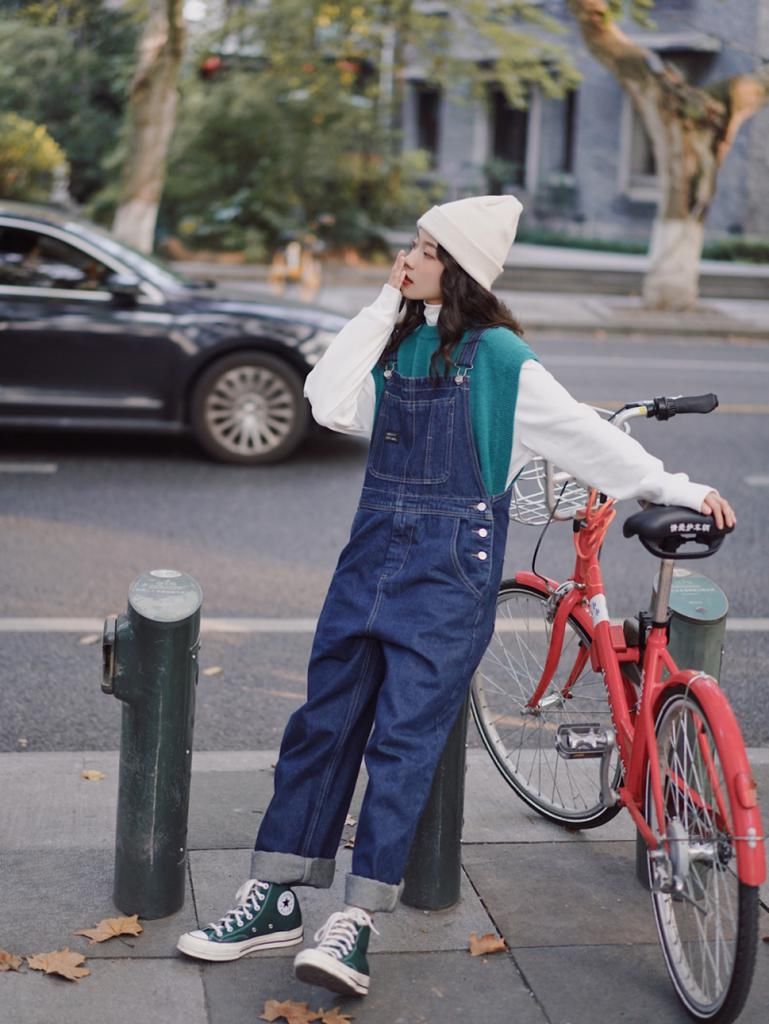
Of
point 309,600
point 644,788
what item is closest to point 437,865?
point 644,788

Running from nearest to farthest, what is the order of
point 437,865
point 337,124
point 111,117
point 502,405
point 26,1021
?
1. point 26,1021
2. point 502,405
3. point 437,865
4. point 337,124
5. point 111,117

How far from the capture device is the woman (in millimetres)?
3342

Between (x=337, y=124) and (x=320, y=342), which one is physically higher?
(x=337, y=124)

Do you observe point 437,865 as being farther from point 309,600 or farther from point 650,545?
point 309,600

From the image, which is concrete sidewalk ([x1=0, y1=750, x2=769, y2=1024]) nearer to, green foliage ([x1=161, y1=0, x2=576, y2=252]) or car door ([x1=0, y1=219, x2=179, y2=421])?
car door ([x1=0, y1=219, x2=179, y2=421])

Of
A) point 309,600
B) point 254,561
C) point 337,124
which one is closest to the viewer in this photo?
point 309,600

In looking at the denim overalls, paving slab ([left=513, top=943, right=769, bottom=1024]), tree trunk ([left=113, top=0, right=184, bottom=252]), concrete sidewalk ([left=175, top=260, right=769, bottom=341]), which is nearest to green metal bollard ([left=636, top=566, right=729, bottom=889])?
paving slab ([left=513, top=943, right=769, bottom=1024])

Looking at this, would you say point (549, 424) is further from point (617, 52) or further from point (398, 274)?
point (617, 52)

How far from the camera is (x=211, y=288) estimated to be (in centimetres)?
1003

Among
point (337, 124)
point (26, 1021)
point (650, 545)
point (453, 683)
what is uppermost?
point (337, 124)

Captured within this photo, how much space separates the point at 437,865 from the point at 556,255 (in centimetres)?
2352

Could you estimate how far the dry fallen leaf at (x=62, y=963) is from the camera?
3337mm

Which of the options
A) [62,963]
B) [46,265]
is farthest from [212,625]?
[46,265]

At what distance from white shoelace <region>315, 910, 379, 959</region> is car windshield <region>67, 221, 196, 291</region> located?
265 inches
